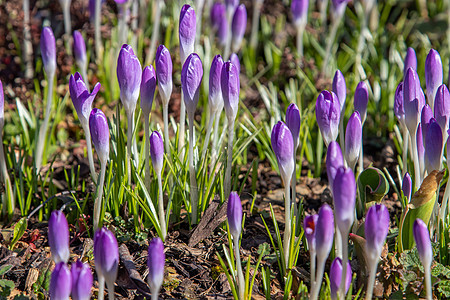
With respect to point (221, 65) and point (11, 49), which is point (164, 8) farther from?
point (221, 65)

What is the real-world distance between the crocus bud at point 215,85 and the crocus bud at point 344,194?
722 millimetres

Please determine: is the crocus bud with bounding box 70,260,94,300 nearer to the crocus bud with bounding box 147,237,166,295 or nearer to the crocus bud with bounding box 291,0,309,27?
the crocus bud with bounding box 147,237,166,295

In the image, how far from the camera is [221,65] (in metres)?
2.09

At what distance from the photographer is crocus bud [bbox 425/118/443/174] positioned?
195cm

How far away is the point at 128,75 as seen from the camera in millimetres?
2012

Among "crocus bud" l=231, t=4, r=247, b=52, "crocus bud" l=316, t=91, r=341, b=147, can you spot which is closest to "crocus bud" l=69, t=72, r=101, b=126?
"crocus bud" l=316, t=91, r=341, b=147

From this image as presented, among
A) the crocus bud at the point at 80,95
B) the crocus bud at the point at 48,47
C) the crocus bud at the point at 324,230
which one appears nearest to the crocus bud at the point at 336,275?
the crocus bud at the point at 324,230

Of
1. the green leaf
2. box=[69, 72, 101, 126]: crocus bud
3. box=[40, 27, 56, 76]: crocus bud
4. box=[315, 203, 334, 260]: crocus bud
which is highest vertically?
box=[40, 27, 56, 76]: crocus bud

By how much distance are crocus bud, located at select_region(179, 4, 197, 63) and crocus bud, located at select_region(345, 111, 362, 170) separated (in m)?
0.77

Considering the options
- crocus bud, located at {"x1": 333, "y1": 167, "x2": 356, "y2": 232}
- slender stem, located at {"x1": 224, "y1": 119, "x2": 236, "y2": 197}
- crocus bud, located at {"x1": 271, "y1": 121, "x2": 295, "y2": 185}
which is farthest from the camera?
slender stem, located at {"x1": 224, "y1": 119, "x2": 236, "y2": 197}

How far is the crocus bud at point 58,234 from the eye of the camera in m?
1.69

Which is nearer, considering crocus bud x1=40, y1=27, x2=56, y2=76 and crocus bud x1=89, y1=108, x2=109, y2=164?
crocus bud x1=89, y1=108, x2=109, y2=164

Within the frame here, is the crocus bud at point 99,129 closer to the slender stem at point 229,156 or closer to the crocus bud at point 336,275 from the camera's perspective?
the slender stem at point 229,156

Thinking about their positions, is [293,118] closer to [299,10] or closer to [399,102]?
[399,102]
